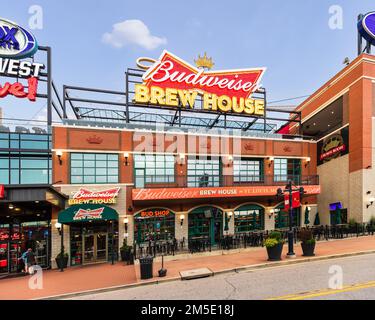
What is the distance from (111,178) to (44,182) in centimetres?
450

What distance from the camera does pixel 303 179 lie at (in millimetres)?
24328

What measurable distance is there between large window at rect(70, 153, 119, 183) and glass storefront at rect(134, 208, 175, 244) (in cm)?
354

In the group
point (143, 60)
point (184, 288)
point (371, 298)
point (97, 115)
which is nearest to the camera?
point (371, 298)

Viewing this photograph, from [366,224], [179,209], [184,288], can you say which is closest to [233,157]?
[179,209]

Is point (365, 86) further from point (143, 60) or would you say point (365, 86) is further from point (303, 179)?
point (143, 60)

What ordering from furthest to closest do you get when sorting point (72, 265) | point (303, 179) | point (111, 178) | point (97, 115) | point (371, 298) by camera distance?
point (97, 115) < point (303, 179) < point (111, 178) < point (72, 265) < point (371, 298)

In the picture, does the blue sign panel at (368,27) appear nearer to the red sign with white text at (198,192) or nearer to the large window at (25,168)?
the red sign with white text at (198,192)

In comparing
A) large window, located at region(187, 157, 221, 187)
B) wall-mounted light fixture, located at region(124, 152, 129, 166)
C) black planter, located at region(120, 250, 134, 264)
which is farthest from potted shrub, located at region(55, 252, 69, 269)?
large window, located at region(187, 157, 221, 187)

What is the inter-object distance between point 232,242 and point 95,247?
32.6 ft

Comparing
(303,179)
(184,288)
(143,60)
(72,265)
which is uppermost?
(143,60)

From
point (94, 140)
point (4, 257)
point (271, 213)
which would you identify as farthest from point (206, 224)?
point (4, 257)

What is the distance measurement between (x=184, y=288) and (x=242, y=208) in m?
13.1

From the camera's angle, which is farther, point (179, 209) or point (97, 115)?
point (97, 115)

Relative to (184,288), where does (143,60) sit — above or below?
above
